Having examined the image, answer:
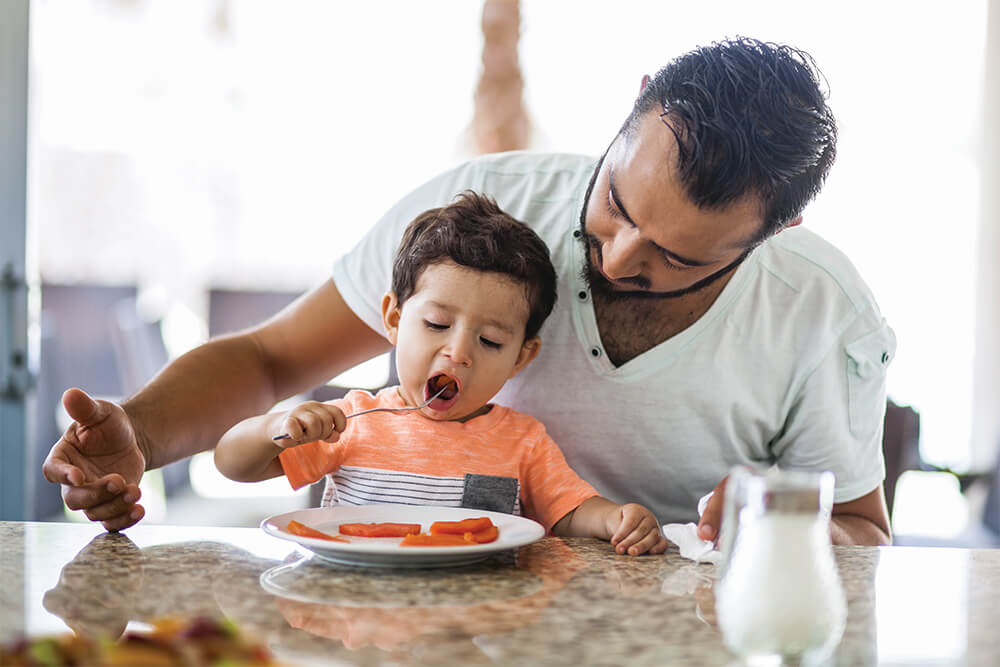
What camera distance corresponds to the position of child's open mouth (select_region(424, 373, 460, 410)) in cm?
130

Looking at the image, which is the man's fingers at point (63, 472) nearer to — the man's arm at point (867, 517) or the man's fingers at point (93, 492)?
the man's fingers at point (93, 492)

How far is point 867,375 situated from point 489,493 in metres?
0.66

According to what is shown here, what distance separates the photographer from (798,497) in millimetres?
702

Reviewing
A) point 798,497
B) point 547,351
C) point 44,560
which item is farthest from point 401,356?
point 798,497

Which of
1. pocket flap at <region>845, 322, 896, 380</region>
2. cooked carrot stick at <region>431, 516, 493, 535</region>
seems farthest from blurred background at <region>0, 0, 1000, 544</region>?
cooked carrot stick at <region>431, 516, 493, 535</region>

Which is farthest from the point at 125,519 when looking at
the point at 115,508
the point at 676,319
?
the point at 676,319

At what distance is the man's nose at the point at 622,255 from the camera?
4.33 ft

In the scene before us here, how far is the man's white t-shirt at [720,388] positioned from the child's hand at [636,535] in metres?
0.36

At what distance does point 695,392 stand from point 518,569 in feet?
1.88

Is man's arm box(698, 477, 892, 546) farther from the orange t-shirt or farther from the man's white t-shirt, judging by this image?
the orange t-shirt

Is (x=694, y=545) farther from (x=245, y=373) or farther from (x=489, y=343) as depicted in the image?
(x=245, y=373)

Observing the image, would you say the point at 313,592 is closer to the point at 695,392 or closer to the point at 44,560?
the point at 44,560

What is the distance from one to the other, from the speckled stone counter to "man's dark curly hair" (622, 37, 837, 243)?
1.62 feet

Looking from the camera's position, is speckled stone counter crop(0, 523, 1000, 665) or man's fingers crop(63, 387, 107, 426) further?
man's fingers crop(63, 387, 107, 426)
